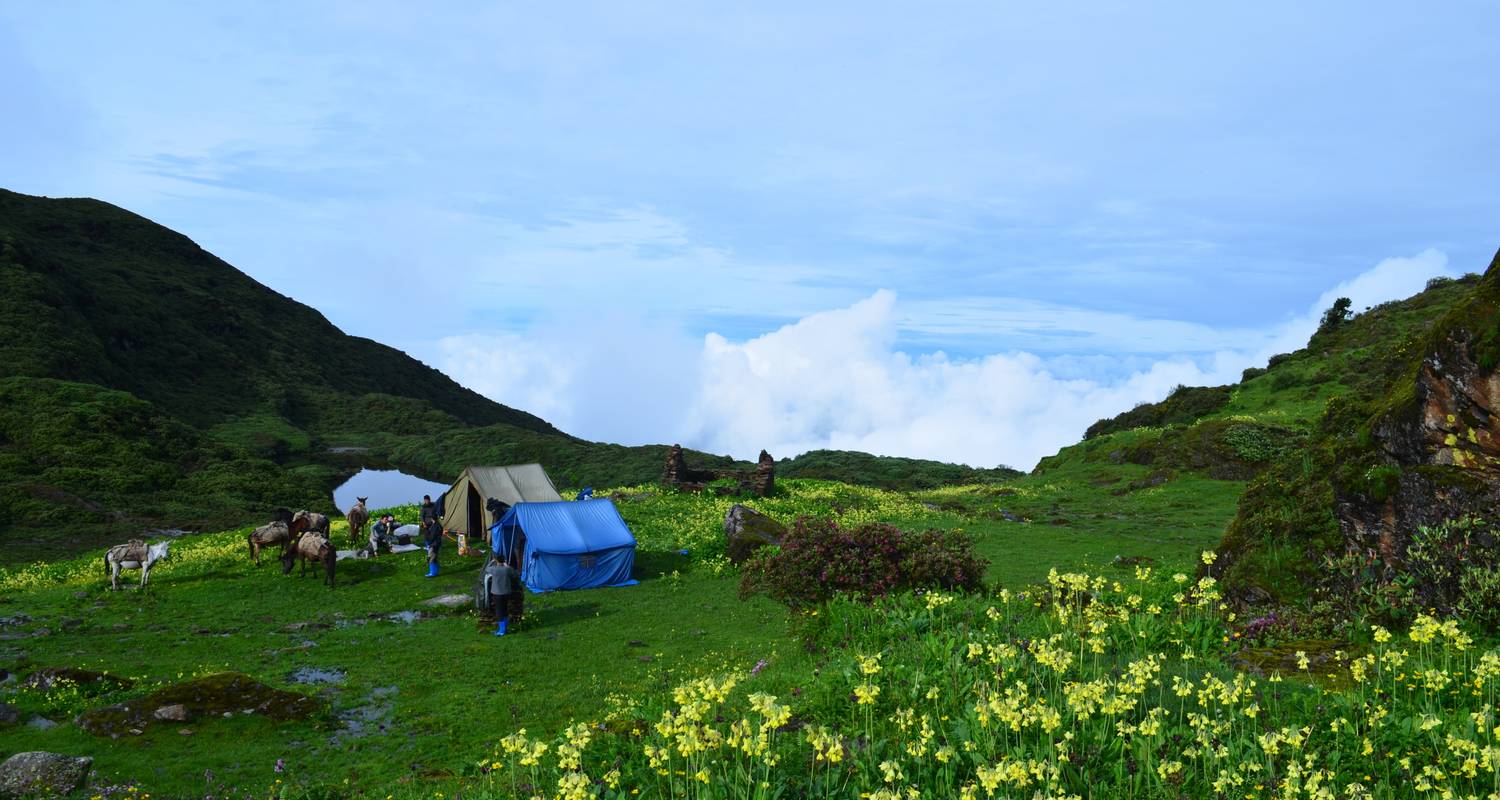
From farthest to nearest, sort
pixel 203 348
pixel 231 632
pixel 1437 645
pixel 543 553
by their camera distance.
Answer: pixel 203 348 < pixel 543 553 < pixel 231 632 < pixel 1437 645

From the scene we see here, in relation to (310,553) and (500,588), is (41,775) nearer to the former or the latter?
(500,588)

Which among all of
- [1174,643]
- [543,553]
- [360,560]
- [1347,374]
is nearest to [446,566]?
[360,560]

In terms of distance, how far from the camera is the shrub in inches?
765

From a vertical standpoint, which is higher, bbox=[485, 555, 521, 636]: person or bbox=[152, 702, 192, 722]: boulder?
bbox=[485, 555, 521, 636]: person

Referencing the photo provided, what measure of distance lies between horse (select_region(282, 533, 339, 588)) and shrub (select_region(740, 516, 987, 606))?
1770 centimetres

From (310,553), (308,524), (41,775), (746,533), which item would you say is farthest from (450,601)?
(41,775)

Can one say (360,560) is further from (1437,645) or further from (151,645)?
(1437,645)

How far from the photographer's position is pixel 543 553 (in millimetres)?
28953

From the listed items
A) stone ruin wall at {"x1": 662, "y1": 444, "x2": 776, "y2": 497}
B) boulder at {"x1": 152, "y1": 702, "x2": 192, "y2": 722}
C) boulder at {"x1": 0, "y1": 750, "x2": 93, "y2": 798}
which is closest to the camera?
boulder at {"x1": 0, "y1": 750, "x2": 93, "y2": 798}

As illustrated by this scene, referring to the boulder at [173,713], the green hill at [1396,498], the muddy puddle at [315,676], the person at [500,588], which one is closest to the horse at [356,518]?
the person at [500,588]

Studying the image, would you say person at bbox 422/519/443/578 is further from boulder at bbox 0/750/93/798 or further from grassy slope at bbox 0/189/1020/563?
grassy slope at bbox 0/189/1020/563

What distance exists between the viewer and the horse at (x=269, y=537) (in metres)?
31.7

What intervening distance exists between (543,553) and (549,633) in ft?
19.9

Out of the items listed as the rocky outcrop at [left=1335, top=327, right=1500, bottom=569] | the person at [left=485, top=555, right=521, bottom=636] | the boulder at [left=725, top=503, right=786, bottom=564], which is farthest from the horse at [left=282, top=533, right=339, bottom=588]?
the rocky outcrop at [left=1335, top=327, right=1500, bottom=569]
